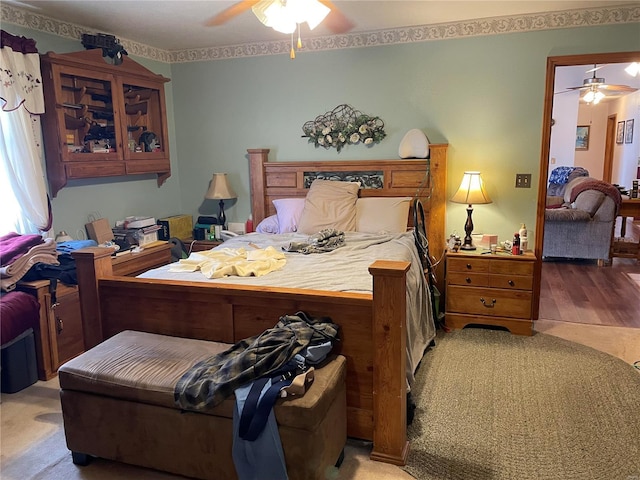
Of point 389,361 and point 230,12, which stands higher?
point 230,12

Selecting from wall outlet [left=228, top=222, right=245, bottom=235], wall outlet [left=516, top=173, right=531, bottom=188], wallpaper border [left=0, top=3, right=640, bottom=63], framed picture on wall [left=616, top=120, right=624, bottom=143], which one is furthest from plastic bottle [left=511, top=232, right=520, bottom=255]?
framed picture on wall [left=616, top=120, right=624, bottom=143]

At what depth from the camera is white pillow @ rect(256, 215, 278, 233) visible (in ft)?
13.6

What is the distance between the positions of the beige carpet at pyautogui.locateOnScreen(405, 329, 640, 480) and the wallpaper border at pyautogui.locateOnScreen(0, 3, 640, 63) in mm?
2314

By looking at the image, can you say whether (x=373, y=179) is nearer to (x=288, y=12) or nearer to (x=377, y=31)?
(x=377, y=31)

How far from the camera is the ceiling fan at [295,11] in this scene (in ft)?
8.32

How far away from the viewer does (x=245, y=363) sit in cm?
196

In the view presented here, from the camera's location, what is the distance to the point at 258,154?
4.41 metres

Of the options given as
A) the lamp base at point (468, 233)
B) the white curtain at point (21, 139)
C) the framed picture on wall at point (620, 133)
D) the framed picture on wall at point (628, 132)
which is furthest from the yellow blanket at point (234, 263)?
the framed picture on wall at point (620, 133)

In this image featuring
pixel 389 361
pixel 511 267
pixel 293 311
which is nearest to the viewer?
pixel 389 361

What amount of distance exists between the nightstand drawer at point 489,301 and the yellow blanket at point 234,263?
4.61ft

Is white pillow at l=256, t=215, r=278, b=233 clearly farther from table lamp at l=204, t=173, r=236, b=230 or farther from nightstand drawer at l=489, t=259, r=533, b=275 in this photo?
nightstand drawer at l=489, t=259, r=533, b=275

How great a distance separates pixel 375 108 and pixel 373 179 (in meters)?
0.60

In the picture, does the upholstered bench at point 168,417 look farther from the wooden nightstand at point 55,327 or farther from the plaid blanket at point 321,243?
the plaid blanket at point 321,243

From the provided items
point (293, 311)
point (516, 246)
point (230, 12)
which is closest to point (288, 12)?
point (230, 12)
